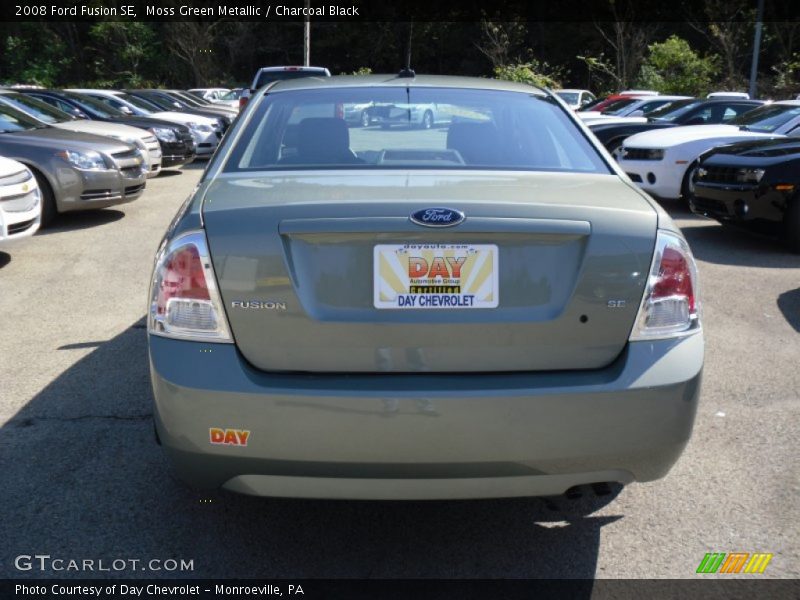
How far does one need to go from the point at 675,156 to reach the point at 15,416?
9.00 meters

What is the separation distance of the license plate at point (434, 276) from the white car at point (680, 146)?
9217 mm

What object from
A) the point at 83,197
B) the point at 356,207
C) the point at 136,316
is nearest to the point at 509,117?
the point at 356,207

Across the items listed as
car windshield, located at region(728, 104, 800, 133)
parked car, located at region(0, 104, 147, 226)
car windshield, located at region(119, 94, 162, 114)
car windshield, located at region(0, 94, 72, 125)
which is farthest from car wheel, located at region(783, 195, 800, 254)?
car windshield, located at region(119, 94, 162, 114)

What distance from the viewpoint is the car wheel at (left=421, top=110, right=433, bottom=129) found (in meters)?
3.84

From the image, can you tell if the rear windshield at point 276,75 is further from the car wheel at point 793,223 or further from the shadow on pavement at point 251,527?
the shadow on pavement at point 251,527

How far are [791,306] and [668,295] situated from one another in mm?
4376

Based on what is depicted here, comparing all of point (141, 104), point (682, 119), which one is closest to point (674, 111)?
point (682, 119)

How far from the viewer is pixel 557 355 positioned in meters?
2.69

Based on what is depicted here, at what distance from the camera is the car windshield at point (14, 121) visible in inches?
413

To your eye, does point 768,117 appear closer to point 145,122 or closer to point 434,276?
point 145,122

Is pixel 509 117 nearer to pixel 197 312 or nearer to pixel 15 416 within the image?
pixel 197 312

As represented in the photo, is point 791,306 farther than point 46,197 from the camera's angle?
No

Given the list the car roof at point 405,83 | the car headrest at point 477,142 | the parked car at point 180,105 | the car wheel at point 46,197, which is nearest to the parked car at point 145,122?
the parked car at point 180,105

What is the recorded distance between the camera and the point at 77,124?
41.5ft
